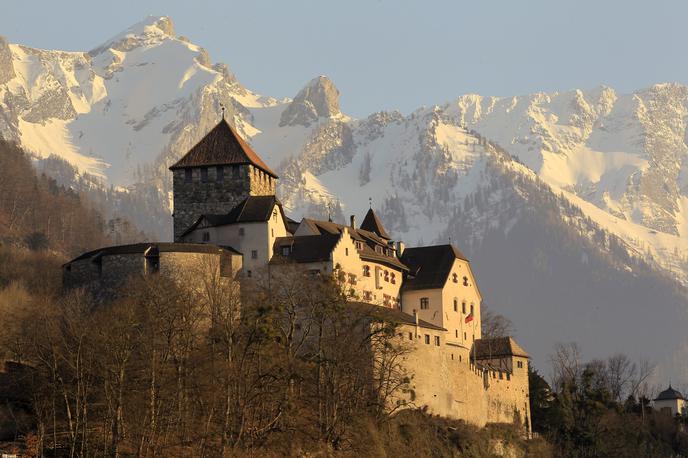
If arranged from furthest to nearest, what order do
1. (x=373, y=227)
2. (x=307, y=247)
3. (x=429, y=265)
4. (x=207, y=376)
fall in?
(x=373, y=227)
(x=429, y=265)
(x=307, y=247)
(x=207, y=376)

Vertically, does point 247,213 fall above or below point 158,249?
above

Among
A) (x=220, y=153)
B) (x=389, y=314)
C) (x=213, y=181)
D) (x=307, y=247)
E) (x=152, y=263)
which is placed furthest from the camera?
(x=220, y=153)

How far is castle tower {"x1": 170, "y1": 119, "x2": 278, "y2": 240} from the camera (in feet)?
389

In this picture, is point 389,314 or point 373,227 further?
point 373,227

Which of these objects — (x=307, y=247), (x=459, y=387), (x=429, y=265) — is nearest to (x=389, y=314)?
(x=307, y=247)

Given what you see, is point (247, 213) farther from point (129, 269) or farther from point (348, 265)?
point (129, 269)

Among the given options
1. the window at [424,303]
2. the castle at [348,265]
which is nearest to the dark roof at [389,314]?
the castle at [348,265]

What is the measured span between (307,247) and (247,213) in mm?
5487

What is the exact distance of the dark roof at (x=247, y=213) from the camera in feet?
370

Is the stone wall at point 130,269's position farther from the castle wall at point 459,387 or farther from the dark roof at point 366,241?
the castle wall at point 459,387

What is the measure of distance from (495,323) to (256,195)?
136ft

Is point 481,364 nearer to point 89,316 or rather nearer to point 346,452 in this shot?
point 346,452

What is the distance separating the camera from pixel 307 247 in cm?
11256

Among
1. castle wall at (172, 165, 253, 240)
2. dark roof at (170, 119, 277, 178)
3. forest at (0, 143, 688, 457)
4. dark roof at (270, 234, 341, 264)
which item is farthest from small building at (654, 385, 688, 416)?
castle wall at (172, 165, 253, 240)
